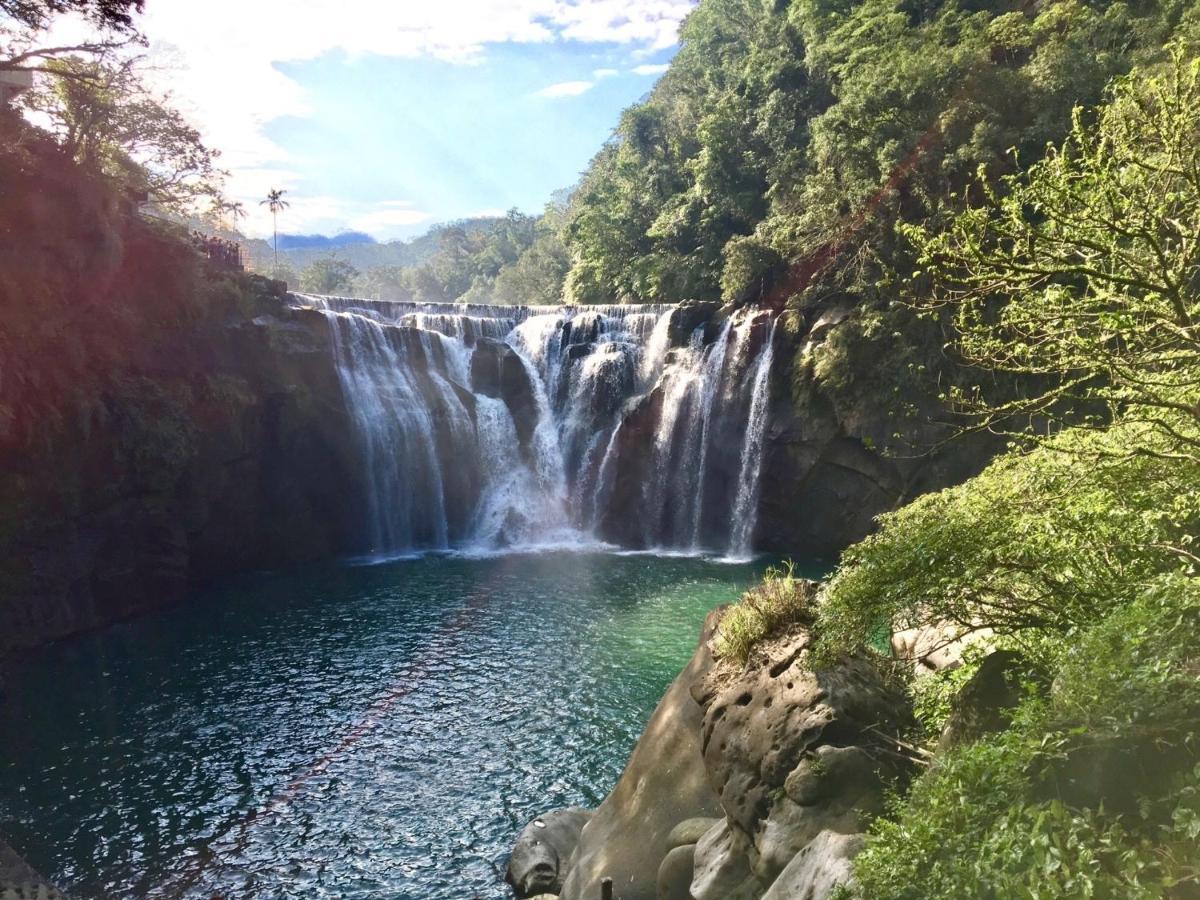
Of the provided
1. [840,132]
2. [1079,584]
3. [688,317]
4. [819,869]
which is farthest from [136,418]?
[840,132]

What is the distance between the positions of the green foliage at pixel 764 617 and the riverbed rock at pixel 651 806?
72 centimetres

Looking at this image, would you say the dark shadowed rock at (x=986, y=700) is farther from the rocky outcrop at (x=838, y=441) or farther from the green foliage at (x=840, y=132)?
the rocky outcrop at (x=838, y=441)

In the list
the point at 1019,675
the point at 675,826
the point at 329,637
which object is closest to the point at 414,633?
the point at 329,637

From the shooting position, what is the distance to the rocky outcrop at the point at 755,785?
254 inches

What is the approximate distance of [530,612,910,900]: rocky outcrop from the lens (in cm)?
646

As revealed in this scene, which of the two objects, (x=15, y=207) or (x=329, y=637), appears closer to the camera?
(x=15, y=207)

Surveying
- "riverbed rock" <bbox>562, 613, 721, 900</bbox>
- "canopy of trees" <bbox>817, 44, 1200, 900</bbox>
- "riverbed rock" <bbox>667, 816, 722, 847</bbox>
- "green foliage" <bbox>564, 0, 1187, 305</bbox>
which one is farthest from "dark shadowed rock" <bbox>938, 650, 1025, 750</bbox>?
"green foliage" <bbox>564, 0, 1187, 305</bbox>

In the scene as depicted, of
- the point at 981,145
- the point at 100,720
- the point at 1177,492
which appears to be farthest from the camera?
the point at 981,145

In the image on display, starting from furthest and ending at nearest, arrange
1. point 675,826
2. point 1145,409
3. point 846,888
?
point 675,826 < point 1145,409 < point 846,888

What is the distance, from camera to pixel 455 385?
3195 centimetres

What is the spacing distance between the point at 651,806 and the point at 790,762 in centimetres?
265

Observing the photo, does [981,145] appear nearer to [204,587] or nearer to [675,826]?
[675,826]

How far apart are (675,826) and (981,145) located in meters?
25.2

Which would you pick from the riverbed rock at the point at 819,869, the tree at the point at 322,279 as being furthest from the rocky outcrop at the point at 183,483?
the tree at the point at 322,279
